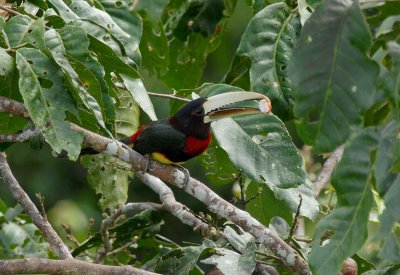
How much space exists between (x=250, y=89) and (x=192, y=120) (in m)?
0.65

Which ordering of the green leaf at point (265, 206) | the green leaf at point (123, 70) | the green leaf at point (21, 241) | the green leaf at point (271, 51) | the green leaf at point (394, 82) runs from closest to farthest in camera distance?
the green leaf at point (394, 82), the green leaf at point (123, 70), the green leaf at point (271, 51), the green leaf at point (265, 206), the green leaf at point (21, 241)

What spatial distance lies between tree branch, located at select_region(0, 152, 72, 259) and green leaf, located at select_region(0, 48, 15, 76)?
0.89 meters

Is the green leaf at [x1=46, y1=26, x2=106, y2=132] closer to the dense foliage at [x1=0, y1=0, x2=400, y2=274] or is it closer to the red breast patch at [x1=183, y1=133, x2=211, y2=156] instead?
the dense foliage at [x1=0, y1=0, x2=400, y2=274]

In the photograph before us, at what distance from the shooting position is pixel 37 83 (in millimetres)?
2799

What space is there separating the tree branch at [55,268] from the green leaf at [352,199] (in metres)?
1.14

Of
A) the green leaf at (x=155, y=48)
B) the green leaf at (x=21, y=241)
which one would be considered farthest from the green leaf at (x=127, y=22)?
the green leaf at (x=21, y=241)

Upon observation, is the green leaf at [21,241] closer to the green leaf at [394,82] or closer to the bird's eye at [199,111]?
the bird's eye at [199,111]

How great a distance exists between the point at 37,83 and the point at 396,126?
1.33 m

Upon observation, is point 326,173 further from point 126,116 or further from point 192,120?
point 126,116

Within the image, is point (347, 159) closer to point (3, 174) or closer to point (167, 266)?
point (167, 266)

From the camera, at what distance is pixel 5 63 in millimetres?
2799

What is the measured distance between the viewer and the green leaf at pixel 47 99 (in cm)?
279

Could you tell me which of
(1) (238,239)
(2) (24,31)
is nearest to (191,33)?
(1) (238,239)

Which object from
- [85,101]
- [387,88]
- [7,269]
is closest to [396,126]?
[387,88]
